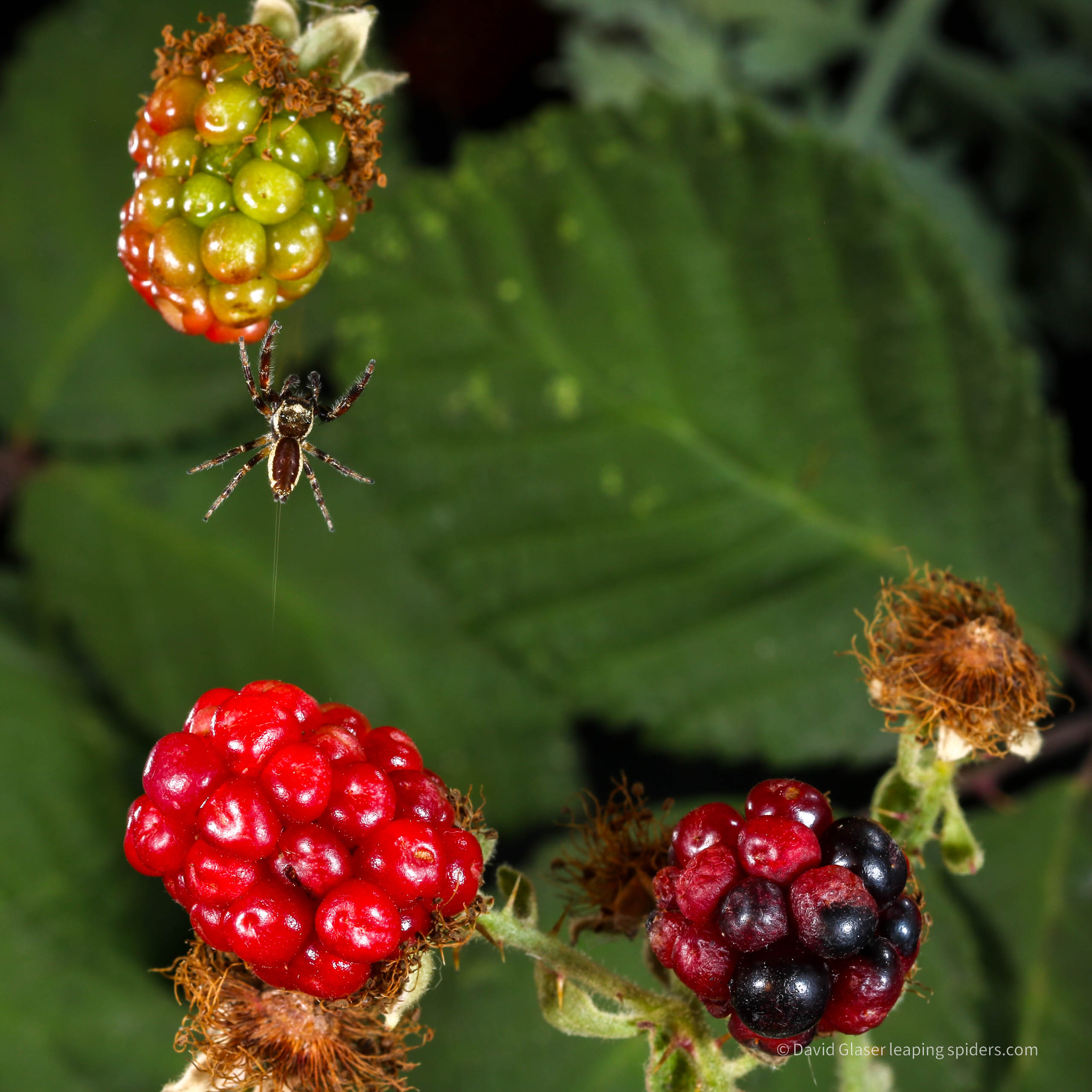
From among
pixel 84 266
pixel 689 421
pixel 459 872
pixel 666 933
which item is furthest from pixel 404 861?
pixel 84 266

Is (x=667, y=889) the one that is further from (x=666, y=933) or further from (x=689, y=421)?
(x=689, y=421)

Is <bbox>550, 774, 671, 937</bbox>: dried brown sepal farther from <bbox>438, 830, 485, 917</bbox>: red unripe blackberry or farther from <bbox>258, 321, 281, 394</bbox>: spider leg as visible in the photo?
<bbox>258, 321, 281, 394</bbox>: spider leg

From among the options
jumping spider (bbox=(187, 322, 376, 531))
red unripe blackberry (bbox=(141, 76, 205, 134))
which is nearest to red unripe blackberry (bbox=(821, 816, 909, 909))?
jumping spider (bbox=(187, 322, 376, 531))

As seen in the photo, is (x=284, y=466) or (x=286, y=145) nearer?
(x=286, y=145)

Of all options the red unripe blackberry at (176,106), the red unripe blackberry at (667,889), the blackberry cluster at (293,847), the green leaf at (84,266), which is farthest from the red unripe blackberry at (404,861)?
the green leaf at (84,266)

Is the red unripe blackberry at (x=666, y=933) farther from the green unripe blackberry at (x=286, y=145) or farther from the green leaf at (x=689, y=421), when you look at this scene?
the green leaf at (x=689, y=421)

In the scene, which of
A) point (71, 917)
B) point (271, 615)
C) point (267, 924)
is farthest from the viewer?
point (271, 615)
